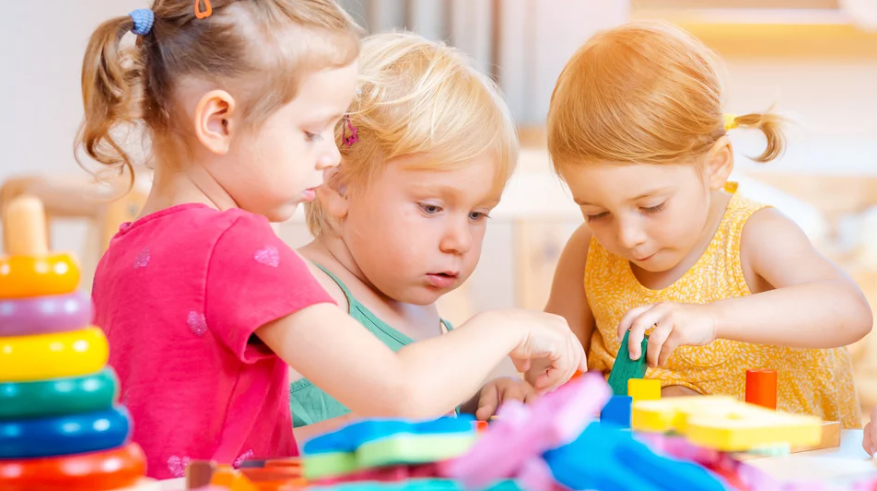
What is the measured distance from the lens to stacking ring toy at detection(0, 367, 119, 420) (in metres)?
0.50

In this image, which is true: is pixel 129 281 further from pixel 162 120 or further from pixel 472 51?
pixel 472 51

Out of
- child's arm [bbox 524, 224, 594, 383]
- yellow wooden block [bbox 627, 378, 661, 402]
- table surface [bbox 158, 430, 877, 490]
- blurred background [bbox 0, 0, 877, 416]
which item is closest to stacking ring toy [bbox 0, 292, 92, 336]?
table surface [bbox 158, 430, 877, 490]

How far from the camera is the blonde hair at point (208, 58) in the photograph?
0.83 m

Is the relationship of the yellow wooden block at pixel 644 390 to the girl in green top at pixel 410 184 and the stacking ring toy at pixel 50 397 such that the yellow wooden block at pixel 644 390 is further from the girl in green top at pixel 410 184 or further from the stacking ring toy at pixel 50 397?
the stacking ring toy at pixel 50 397

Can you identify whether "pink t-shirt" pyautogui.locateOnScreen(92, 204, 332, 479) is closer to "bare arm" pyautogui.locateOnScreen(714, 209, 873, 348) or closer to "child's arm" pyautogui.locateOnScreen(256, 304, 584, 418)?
"child's arm" pyautogui.locateOnScreen(256, 304, 584, 418)

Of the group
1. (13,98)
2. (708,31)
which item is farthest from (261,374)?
(708,31)

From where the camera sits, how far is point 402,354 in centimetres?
74

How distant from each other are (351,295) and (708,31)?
2074mm

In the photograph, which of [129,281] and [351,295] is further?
[351,295]

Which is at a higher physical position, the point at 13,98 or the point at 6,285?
the point at 6,285

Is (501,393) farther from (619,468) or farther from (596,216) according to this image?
(619,468)

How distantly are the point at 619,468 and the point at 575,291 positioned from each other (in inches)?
38.6

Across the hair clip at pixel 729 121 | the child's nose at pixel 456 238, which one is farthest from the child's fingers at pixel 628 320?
the hair clip at pixel 729 121

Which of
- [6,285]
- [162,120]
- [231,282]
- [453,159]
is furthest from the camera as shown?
[453,159]
